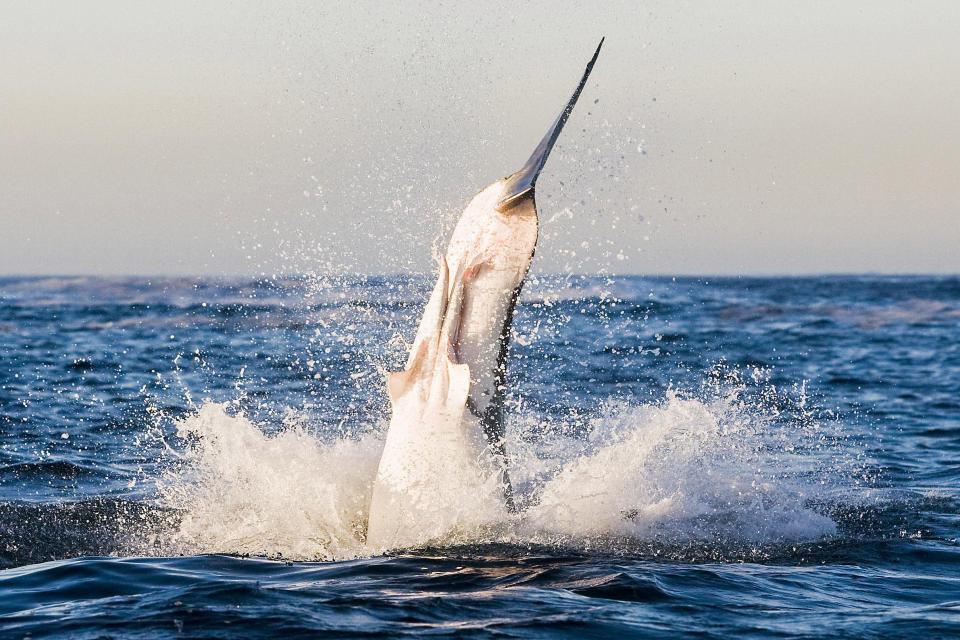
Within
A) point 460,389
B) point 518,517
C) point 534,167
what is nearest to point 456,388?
point 460,389

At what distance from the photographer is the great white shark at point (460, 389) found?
791 centimetres

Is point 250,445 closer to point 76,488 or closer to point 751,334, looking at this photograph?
point 76,488

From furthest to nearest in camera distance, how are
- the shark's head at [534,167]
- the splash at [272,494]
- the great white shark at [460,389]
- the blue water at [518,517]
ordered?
1. the splash at [272,494]
2. the great white shark at [460,389]
3. the shark's head at [534,167]
4. the blue water at [518,517]

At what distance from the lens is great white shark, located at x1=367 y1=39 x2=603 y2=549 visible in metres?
7.91

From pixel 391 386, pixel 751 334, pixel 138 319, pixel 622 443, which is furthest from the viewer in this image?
pixel 138 319

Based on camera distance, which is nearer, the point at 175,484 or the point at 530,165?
the point at 530,165

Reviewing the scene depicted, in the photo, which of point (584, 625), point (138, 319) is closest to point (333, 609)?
point (584, 625)

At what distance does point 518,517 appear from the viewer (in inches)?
341

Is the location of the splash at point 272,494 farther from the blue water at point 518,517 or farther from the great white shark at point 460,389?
the great white shark at point 460,389

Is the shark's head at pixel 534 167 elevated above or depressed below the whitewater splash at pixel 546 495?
above

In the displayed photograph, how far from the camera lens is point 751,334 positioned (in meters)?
33.0

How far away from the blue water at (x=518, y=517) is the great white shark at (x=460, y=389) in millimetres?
338

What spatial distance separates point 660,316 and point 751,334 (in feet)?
15.8

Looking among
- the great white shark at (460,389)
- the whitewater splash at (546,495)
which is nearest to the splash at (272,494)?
the whitewater splash at (546,495)
